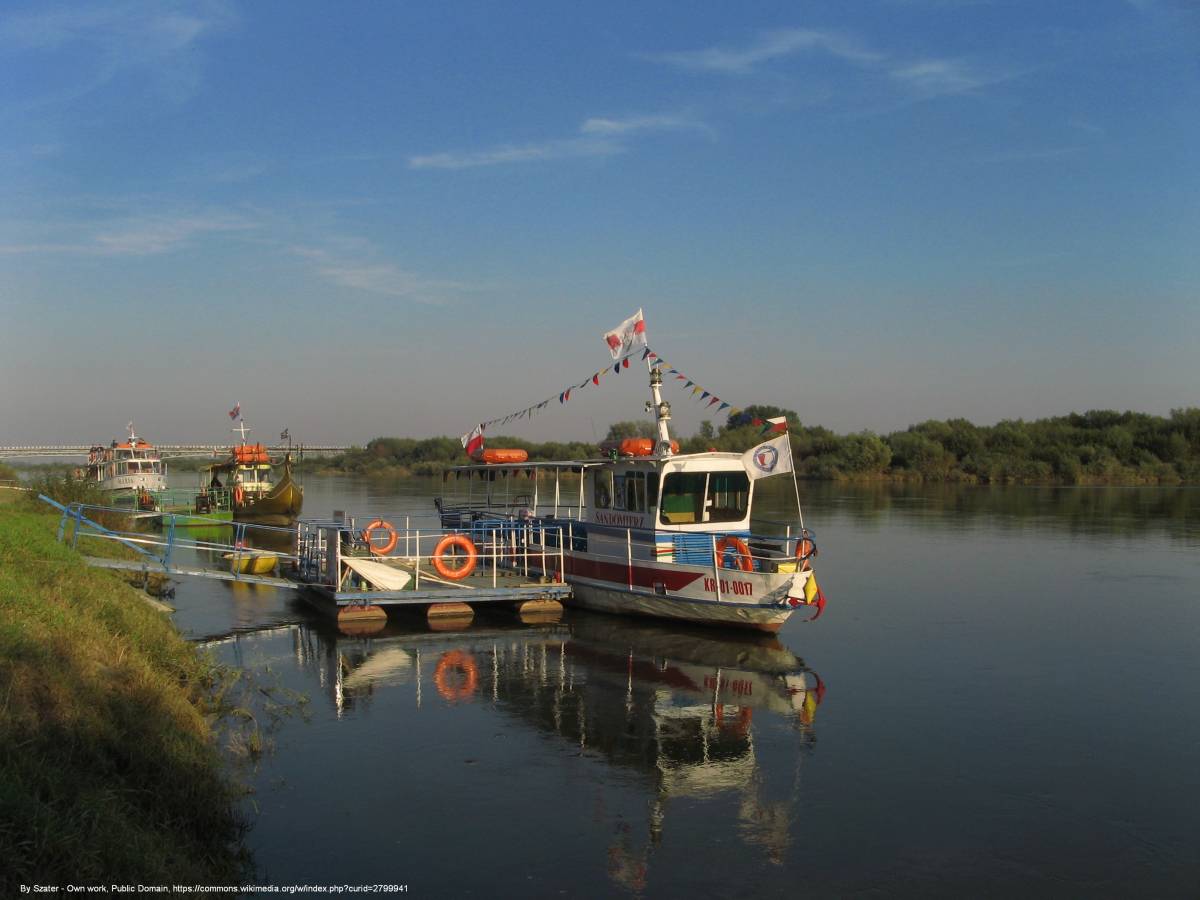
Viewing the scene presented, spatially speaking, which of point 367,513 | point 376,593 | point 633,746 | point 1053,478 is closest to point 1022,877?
point 633,746

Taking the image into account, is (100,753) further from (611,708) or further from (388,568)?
(388,568)

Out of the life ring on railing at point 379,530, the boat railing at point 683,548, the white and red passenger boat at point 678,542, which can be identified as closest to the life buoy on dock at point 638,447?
the white and red passenger boat at point 678,542

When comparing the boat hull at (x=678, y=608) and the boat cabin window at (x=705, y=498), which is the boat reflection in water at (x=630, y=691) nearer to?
the boat hull at (x=678, y=608)

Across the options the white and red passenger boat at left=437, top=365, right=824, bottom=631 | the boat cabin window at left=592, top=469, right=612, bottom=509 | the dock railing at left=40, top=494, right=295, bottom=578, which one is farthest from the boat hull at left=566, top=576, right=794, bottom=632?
the dock railing at left=40, top=494, right=295, bottom=578

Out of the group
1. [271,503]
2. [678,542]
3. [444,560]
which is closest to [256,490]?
[271,503]

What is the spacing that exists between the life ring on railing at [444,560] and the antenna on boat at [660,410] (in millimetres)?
4328

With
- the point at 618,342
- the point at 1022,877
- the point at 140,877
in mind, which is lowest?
the point at 1022,877

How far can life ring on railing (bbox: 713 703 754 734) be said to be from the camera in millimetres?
12672

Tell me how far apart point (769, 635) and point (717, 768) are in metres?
7.42

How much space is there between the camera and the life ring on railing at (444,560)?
20.2m

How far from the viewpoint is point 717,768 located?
1105 cm

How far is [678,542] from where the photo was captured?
18953 mm

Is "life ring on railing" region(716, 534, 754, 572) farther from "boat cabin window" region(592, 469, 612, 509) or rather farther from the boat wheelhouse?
the boat wheelhouse

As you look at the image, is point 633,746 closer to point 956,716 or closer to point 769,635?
point 956,716
